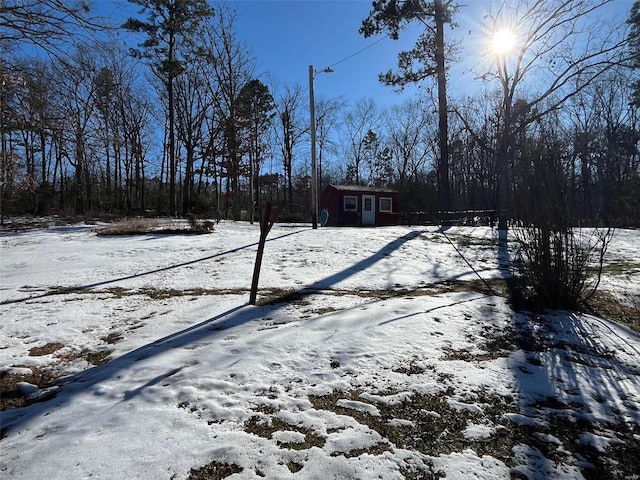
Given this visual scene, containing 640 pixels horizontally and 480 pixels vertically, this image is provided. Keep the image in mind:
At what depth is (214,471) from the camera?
1.83 metres

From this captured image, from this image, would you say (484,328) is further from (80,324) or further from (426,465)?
(80,324)

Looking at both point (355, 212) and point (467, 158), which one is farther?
point (467, 158)

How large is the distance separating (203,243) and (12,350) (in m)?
6.80

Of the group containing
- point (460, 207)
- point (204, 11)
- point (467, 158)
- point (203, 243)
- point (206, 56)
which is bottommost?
point (203, 243)

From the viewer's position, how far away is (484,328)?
4004 millimetres

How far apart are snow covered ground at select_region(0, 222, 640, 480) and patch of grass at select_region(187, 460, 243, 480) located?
0.01m

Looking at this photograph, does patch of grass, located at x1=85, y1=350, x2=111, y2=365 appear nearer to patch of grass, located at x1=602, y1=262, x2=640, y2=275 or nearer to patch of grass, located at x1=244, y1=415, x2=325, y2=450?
patch of grass, located at x1=244, y1=415, x2=325, y2=450

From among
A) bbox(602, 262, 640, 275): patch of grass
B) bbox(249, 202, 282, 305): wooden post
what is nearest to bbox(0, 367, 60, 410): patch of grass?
bbox(249, 202, 282, 305): wooden post

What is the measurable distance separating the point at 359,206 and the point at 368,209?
27.1 inches

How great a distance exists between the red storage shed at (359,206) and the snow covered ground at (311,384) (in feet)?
52.9

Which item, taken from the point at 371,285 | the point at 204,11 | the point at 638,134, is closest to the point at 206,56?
the point at 204,11

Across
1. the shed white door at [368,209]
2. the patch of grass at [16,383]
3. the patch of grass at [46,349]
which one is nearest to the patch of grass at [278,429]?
the patch of grass at [16,383]

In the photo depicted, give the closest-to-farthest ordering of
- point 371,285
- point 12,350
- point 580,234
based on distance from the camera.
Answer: point 12,350 < point 580,234 < point 371,285

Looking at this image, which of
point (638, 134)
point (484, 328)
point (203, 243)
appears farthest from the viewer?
point (638, 134)
